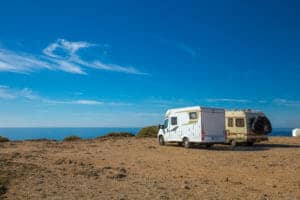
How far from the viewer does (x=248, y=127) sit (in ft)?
71.3

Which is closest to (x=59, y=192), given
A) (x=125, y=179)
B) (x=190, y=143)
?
(x=125, y=179)

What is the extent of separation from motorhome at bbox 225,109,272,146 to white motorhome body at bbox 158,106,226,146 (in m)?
1.71

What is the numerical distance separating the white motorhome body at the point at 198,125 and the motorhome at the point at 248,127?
1.71 m

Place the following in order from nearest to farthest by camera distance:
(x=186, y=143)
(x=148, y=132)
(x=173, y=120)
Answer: (x=186, y=143), (x=173, y=120), (x=148, y=132)

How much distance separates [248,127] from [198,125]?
373 cm

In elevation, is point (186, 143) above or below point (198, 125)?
below

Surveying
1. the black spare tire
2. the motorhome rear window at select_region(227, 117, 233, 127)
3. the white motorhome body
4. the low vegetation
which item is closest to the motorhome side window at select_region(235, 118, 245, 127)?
the motorhome rear window at select_region(227, 117, 233, 127)

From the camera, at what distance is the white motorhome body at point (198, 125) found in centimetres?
2006

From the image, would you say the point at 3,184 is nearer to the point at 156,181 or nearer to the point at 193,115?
the point at 156,181

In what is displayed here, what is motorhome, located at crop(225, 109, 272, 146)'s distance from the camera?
2178 centimetres

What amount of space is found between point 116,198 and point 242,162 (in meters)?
7.86

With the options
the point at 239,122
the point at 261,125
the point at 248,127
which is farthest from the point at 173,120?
the point at 261,125

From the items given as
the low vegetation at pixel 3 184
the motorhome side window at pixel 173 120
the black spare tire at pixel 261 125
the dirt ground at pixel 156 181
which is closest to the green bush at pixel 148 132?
the motorhome side window at pixel 173 120

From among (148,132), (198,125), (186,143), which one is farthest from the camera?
(148,132)
